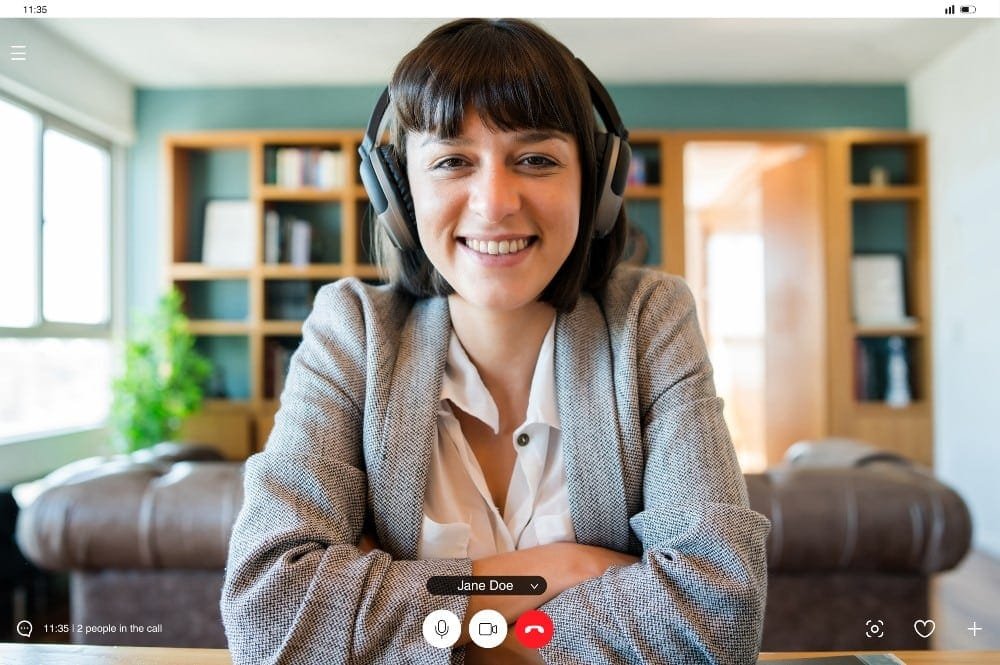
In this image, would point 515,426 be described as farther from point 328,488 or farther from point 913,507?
point 913,507

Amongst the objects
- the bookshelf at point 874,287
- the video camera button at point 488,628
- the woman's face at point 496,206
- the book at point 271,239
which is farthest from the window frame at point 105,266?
the bookshelf at point 874,287

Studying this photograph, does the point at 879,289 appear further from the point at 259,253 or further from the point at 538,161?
the point at 259,253

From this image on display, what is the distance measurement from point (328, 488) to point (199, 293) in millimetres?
381

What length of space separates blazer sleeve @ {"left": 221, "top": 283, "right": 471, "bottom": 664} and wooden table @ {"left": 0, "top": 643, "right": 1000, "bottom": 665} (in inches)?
4.1

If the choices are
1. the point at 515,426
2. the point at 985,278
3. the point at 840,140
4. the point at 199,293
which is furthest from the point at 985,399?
the point at 199,293

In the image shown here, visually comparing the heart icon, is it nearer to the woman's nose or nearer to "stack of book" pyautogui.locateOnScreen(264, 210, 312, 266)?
the woman's nose

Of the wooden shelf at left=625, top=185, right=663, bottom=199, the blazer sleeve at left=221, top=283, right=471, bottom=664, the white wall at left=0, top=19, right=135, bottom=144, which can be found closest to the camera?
the blazer sleeve at left=221, top=283, right=471, bottom=664

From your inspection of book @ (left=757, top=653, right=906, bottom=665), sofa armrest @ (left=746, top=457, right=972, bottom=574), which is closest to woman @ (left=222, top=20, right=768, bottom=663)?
book @ (left=757, top=653, right=906, bottom=665)

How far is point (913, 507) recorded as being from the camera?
1097 millimetres

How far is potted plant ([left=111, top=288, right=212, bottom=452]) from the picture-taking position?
2.68 feet

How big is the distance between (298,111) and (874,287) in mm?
723

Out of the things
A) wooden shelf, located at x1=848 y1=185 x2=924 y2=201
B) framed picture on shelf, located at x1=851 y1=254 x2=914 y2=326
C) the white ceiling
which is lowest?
framed picture on shelf, located at x1=851 y1=254 x2=914 y2=326

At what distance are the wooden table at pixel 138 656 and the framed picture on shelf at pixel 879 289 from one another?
0.38 m

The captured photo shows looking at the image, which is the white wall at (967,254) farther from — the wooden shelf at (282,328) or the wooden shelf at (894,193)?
the wooden shelf at (282,328)
